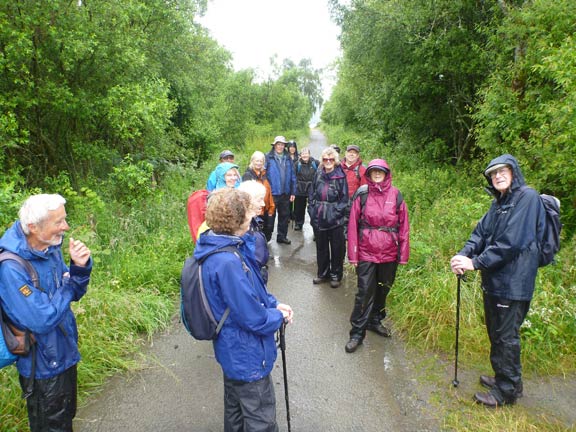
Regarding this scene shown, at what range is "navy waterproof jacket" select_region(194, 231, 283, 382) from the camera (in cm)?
211

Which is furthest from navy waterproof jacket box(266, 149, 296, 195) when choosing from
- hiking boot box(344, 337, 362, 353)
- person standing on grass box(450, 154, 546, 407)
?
person standing on grass box(450, 154, 546, 407)

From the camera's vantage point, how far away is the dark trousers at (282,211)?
7281 millimetres

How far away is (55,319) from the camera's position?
7.06ft

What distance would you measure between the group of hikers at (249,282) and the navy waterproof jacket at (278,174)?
9.21 feet

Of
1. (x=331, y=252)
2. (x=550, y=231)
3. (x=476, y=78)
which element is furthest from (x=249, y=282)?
(x=476, y=78)

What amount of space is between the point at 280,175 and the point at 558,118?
4.28 meters

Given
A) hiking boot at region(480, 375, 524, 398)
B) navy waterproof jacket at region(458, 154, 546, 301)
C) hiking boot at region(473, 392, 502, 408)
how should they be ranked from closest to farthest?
1. navy waterproof jacket at region(458, 154, 546, 301)
2. hiking boot at region(473, 392, 502, 408)
3. hiking boot at region(480, 375, 524, 398)

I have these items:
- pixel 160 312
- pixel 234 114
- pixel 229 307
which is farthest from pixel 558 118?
pixel 234 114

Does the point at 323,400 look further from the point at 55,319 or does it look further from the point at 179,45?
the point at 179,45

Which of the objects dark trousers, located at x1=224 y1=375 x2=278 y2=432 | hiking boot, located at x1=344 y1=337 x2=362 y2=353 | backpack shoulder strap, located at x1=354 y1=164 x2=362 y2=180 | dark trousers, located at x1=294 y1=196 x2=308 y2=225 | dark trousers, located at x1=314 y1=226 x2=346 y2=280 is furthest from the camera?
dark trousers, located at x1=294 y1=196 x2=308 y2=225

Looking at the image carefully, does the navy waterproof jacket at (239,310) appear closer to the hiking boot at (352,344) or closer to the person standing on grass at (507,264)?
the person standing on grass at (507,264)

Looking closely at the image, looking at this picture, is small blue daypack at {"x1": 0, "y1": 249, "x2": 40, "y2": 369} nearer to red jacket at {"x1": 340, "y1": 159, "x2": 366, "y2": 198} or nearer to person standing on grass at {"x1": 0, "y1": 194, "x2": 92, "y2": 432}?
person standing on grass at {"x1": 0, "y1": 194, "x2": 92, "y2": 432}

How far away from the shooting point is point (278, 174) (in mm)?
7035

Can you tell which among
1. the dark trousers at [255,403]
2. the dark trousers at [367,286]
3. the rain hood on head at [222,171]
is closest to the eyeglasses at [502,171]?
the dark trousers at [367,286]
